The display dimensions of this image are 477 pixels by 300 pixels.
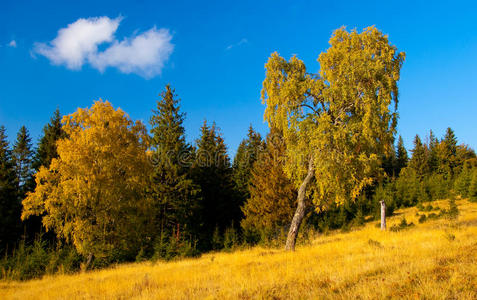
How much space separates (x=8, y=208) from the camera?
26766 millimetres

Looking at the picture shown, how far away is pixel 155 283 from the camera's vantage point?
9508 mm

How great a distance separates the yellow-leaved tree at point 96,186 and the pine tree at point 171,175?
5121 mm

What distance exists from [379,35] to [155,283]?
16322 millimetres

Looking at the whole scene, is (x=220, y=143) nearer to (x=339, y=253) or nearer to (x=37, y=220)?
(x=37, y=220)

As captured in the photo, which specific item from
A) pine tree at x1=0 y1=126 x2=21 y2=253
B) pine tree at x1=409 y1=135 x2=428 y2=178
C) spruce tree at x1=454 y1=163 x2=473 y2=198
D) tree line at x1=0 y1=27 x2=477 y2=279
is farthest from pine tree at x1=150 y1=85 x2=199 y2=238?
pine tree at x1=409 y1=135 x2=428 y2=178

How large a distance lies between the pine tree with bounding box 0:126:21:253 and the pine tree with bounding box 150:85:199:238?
1410 centimetres

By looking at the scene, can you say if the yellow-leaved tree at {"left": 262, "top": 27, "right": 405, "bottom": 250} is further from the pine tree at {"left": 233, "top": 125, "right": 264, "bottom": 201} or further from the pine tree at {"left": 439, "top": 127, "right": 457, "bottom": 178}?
the pine tree at {"left": 439, "top": 127, "right": 457, "bottom": 178}

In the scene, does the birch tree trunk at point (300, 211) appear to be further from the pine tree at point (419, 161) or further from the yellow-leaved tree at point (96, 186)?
the pine tree at point (419, 161)

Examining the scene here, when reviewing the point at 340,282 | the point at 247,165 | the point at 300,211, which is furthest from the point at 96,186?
the point at 247,165

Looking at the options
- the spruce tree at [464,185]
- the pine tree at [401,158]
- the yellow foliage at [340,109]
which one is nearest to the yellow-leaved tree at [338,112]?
the yellow foliage at [340,109]

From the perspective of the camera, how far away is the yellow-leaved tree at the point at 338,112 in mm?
13672

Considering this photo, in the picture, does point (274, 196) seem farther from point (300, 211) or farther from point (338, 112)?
point (338, 112)

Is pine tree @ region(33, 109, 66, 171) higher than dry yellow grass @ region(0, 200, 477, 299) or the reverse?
higher

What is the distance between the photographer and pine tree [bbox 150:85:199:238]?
81.9 ft
